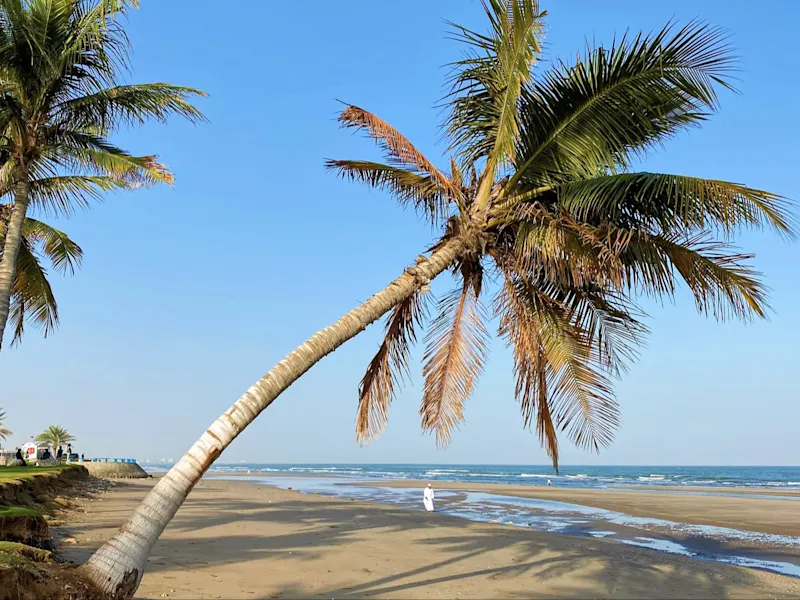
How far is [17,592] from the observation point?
4922 mm

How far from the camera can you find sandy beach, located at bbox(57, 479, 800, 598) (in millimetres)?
8297

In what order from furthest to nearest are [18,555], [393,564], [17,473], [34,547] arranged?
[17,473] < [393,564] < [34,547] < [18,555]

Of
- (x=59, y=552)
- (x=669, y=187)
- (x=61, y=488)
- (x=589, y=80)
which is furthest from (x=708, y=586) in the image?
(x=61, y=488)

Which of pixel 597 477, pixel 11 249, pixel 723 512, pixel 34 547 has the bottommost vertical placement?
pixel 597 477

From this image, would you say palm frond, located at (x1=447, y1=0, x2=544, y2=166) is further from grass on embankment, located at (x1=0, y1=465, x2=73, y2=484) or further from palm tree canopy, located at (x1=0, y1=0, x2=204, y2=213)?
grass on embankment, located at (x1=0, y1=465, x2=73, y2=484)

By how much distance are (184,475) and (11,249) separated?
486 centimetres

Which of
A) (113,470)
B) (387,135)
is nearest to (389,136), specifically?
(387,135)

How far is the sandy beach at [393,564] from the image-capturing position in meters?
8.30

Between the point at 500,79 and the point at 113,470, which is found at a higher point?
the point at 500,79

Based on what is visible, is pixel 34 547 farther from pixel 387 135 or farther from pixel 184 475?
pixel 387 135

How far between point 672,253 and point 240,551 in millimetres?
7853

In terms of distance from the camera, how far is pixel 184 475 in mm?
5328

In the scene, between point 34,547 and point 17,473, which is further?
point 17,473

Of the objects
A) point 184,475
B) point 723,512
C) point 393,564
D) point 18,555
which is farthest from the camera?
point 723,512
